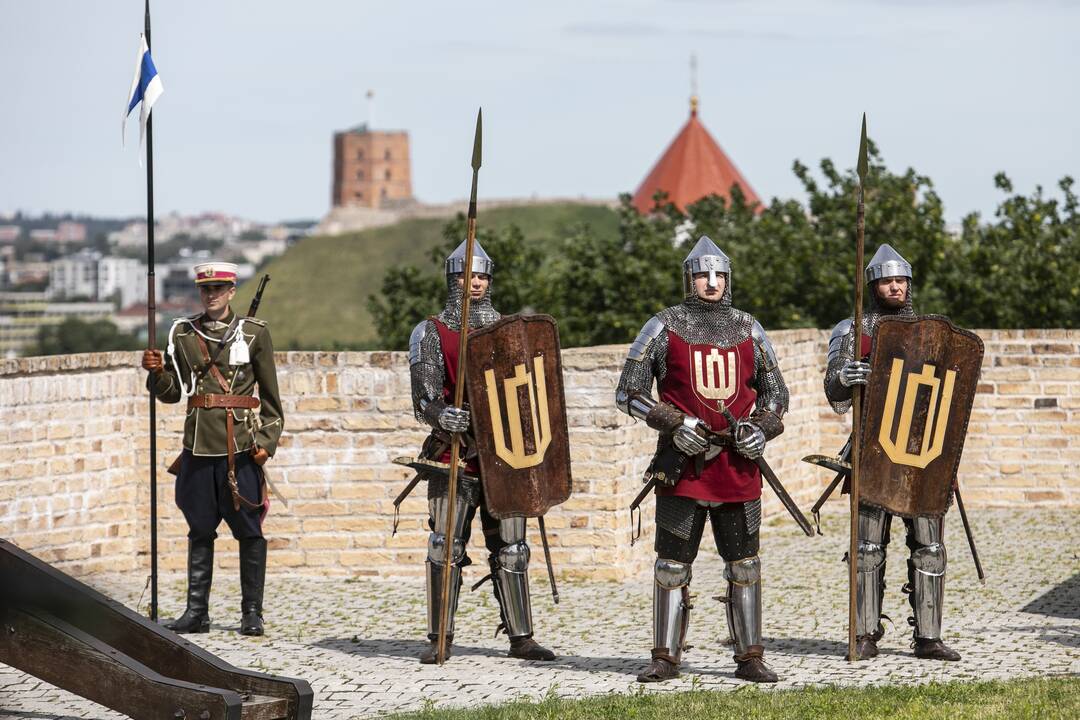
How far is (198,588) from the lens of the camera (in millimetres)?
8945

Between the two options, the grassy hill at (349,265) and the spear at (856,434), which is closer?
the spear at (856,434)

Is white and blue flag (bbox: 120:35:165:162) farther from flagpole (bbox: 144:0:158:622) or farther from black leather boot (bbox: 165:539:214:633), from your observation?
black leather boot (bbox: 165:539:214:633)

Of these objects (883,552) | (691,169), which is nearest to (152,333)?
(883,552)

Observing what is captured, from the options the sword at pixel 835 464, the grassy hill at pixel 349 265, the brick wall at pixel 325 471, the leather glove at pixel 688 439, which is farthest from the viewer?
the grassy hill at pixel 349 265

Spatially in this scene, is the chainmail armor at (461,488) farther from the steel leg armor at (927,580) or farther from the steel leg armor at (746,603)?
the steel leg armor at (927,580)

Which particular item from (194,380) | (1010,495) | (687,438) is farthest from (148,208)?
(1010,495)

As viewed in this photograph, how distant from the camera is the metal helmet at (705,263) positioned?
7.54 metres

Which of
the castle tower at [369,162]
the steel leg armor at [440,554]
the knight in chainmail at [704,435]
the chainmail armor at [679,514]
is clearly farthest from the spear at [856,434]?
the castle tower at [369,162]

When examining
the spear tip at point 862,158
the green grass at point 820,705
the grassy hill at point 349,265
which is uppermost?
the grassy hill at point 349,265

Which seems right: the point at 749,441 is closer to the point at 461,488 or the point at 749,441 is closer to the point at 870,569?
the point at 870,569

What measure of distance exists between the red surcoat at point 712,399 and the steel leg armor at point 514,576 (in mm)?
872

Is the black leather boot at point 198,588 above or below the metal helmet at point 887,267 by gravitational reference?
below

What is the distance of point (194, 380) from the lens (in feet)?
28.7

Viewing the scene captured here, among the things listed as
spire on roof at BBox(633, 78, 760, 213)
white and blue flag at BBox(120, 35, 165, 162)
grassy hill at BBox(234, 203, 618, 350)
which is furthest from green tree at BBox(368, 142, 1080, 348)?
grassy hill at BBox(234, 203, 618, 350)
